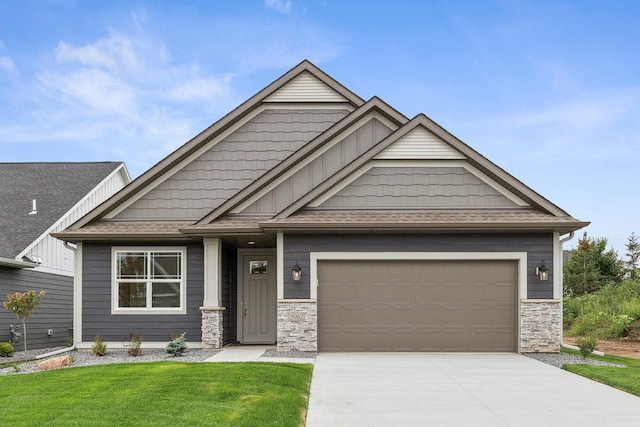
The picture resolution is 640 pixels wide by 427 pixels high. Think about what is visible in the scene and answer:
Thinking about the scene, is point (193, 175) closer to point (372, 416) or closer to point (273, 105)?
point (273, 105)

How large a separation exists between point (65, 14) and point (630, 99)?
18.3m

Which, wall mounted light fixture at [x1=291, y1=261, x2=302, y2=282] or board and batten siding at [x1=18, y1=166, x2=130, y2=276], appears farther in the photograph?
board and batten siding at [x1=18, y1=166, x2=130, y2=276]

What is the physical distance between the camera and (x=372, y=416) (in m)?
6.98

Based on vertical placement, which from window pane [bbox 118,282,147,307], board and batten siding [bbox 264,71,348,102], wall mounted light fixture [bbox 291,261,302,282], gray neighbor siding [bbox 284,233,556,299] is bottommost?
window pane [bbox 118,282,147,307]

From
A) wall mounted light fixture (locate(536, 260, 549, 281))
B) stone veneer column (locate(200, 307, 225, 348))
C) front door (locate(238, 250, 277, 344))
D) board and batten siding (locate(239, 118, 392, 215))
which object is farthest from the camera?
front door (locate(238, 250, 277, 344))

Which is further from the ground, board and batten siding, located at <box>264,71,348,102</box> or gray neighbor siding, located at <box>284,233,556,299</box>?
board and batten siding, located at <box>264,71,348,102</box>

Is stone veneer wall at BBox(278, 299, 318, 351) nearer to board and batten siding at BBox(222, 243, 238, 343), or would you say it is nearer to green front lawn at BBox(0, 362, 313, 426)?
board and batten siding at BBox(222, 243, 238, 343)

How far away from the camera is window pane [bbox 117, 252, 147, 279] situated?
14.0 metres

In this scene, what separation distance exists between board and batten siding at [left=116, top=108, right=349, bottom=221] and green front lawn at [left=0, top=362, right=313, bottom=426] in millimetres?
5184

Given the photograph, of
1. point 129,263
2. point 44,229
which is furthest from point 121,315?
point 44,229

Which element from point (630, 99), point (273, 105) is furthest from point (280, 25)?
point (630, 99)

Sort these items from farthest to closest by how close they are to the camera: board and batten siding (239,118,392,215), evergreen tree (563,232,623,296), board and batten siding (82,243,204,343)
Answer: evergreen tree (563,232,623,296) < board and batten siding (239,118,392,215) < board and batten siding (82,243,204,343)

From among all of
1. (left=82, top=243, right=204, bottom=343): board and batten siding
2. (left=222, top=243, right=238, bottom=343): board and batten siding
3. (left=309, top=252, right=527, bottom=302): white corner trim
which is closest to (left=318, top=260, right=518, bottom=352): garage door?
(left=309, top=252, right=527, bottom=302): white corner trim

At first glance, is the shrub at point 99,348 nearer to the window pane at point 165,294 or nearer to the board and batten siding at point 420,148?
the window pane at point 165,294
